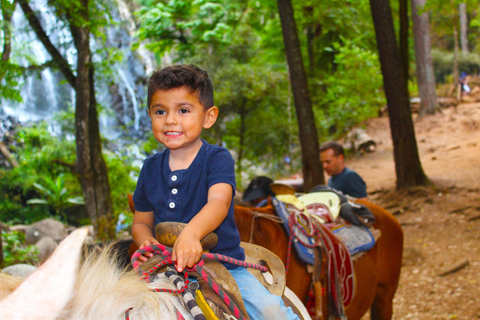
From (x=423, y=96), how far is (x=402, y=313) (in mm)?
16153

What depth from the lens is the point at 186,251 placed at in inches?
50.9

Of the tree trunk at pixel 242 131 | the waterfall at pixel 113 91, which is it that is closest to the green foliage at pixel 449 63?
the tree trunk at pixel 242 131

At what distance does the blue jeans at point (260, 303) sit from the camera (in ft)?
4.75

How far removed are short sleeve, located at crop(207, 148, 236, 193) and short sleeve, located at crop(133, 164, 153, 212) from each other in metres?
0.32

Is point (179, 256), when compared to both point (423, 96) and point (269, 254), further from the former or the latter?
point (423, 96)

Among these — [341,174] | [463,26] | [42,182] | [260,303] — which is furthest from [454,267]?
[463,26]

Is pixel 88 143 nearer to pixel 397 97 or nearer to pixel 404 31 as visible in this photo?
pixel 397 97

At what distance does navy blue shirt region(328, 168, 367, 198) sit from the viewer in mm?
4504

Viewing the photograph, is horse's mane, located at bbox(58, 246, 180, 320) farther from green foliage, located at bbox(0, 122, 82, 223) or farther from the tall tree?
green foliage, located at bbox(0, 122, 82, 223)

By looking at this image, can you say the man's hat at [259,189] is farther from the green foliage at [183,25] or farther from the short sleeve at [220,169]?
the green foliage at [183,25]

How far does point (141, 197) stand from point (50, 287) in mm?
806

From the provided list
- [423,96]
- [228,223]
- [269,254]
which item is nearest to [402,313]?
[269,254]

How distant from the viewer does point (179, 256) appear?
1.29m

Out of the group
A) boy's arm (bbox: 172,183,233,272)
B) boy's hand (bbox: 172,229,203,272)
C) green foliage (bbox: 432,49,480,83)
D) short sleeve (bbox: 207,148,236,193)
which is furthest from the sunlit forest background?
green foliage (bbox: 432,49,480,83)
